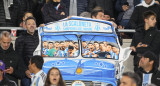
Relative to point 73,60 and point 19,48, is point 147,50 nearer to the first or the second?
point 73,60

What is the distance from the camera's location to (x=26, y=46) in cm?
1214

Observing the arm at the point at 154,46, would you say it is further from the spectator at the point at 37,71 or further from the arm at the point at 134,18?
the spectator at the point at 37,71

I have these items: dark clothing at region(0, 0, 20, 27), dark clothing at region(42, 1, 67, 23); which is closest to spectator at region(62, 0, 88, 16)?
dark clothing at region(42, 1, 67, 23)

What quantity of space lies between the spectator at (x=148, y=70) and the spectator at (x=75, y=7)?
3.02 m

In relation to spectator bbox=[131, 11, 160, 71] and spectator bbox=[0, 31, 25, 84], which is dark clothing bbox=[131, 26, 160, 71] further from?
spectator bbox=[0, 31, 25, 84]

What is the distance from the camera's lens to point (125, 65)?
13047 millimetres

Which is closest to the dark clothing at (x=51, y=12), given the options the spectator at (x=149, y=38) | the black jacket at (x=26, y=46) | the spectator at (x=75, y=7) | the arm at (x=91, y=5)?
the spectator at (x=75, y=7)

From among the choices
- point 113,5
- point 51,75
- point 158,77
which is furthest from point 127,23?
point 51,75

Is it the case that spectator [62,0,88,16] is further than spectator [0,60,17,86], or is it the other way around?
spectator [62,0,88,16]

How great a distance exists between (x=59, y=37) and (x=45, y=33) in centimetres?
35

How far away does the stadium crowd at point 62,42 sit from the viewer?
10.9 m

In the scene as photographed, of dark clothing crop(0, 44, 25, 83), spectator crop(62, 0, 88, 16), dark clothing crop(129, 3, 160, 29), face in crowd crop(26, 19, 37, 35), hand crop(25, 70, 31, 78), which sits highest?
spectator crop(62, 0, 88, 16)

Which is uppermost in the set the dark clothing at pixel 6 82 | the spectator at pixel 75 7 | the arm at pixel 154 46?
the spectator at pixel 75 7

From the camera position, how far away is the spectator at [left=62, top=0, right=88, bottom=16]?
1349 centimetres
